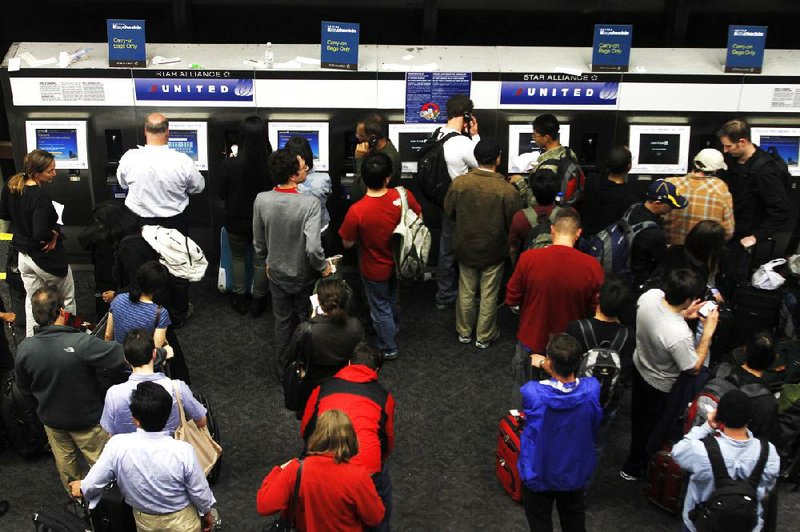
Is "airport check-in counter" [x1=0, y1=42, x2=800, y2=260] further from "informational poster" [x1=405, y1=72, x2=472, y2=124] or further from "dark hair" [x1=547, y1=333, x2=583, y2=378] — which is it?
"dark hair" [x1=547, y1=333, x2=583, y2=378]

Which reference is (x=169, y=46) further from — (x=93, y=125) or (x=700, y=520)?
(x=700, y=520)

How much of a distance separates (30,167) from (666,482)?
166 inches

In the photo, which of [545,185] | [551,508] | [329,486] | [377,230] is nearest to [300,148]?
[377,230]

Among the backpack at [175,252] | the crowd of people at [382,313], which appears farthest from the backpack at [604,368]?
the backpack at [175,252]

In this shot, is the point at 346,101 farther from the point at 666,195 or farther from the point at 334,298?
the point at 334,298

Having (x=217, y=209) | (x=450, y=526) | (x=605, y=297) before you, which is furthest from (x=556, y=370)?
→ (x=217, y=209)

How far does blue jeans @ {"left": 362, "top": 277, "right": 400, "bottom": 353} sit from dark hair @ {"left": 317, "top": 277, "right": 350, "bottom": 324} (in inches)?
61.6

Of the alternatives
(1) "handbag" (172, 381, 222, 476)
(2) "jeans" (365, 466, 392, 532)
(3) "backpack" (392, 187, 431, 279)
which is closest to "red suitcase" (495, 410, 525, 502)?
(2) "jeans" (365, 466, 392, 532)

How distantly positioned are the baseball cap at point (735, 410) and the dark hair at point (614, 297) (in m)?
0.75

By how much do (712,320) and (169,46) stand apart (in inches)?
191

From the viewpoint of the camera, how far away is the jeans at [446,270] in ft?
20.5

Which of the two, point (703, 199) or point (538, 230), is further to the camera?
point (703, 199)

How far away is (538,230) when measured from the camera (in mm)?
4863

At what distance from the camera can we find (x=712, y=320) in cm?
400
